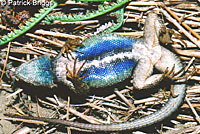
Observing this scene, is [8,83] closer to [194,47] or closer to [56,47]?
[56,47]

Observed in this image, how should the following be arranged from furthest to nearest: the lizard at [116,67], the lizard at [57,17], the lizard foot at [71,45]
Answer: the lizard at [57,17], the lizard foot at [71,45], the lizard at [116,67]

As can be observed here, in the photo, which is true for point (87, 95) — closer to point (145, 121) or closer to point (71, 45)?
point (71, 45)

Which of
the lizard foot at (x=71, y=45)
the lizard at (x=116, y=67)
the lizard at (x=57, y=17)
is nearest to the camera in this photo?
the lizard at (x=116, y=67)

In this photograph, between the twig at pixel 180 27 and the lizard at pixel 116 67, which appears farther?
the twig at pixel 180 27

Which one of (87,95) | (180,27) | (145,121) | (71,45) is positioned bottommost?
(145,121)

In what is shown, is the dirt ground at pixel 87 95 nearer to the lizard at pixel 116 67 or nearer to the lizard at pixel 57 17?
the lizard at pixel 57 17

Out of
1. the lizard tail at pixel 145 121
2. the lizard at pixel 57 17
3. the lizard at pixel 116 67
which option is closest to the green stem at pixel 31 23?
the lizard at pixel 57 17

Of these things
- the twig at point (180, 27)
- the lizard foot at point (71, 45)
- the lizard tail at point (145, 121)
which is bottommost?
the lizard tail at point (145, 121)

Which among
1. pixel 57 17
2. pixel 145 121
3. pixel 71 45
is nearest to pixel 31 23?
pixel 57 17
